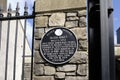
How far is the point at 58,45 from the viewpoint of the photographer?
322cm

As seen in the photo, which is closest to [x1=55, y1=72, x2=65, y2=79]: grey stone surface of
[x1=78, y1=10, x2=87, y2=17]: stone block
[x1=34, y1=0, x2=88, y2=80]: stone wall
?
[x1=34, y1=0, x2=88, y2=80]: stone wall

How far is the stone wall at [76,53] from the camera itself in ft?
10.3

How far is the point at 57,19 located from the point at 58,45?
0.34m

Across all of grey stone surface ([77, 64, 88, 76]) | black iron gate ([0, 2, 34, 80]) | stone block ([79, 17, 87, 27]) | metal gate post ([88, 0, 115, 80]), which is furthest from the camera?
black iron gate ([0, 2, 34, 80])

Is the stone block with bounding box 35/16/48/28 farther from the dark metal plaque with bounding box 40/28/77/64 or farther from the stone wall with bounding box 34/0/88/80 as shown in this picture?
the dark metal plaque with bounding box 40/28/77/64

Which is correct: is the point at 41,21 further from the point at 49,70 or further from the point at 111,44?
the point at 111,44

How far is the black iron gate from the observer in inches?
142

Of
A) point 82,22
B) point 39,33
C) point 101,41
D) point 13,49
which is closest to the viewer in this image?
point 101,41

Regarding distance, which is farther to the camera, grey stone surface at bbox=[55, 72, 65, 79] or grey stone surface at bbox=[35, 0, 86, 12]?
grey stone surface at bbox=[35, 0, 86, 12]

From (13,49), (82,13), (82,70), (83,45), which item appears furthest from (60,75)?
(13,49)

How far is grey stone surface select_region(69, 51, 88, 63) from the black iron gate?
24.6 inches

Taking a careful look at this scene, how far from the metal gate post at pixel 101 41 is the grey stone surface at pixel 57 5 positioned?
0.92 meters

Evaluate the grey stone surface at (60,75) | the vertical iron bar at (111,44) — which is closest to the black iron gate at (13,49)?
the grey stone surface at (60,75)

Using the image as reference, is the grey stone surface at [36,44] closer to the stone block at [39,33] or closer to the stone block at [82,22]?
the stone block at [39,33]
